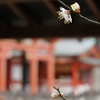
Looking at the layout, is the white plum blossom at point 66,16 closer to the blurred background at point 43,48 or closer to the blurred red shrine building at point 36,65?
the blurred background at point 43,48

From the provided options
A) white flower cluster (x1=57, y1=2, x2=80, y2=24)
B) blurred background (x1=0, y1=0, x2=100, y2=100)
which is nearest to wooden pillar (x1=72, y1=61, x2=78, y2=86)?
blurred background (x1=0, y1=0, x2=100, y2=100)

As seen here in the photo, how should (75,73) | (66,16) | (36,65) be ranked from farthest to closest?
(75,73) < (36,65) < (66,16)

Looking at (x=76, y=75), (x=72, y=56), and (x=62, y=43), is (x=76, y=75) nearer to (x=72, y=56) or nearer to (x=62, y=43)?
(x=72, y=56)

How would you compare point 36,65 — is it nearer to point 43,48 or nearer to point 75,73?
point 43,48

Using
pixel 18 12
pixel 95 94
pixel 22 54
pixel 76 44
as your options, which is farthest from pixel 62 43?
pixel 18 12

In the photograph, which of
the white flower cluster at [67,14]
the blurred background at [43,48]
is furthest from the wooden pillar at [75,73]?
the white flower cluster at [67,14]

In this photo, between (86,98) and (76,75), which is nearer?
(86,98)

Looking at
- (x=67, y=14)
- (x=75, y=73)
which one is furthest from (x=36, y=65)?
(x=67, y=14)
